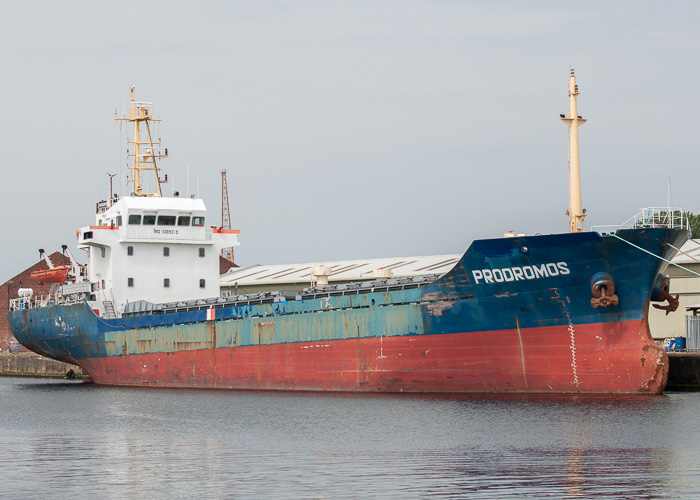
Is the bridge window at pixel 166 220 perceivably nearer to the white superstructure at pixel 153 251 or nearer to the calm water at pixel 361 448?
the white superstructure at pixel 153 251

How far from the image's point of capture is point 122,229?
36.6 metres

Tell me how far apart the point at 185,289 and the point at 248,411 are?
13.6m

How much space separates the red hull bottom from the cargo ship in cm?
4

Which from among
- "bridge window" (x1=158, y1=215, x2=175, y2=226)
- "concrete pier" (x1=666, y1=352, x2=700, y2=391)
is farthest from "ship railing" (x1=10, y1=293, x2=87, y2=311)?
"concrete pier" (x1=666, y1=352, x2=700, y2=391)

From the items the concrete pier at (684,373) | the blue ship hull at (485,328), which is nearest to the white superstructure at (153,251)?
the blue ship hull at (485,328)

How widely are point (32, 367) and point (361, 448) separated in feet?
124

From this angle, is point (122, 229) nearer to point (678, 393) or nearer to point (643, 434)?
point (678, 393)

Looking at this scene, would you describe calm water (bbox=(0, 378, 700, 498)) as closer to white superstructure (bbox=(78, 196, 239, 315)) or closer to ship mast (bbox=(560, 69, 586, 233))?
ship mast (bbox=(560, 69, 586, 233))

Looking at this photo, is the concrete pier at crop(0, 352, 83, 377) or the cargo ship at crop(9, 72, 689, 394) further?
the concrete pier at crop(0, 352, 83, 377)

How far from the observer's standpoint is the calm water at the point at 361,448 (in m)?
14.1

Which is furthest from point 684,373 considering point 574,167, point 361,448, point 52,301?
point 52,301

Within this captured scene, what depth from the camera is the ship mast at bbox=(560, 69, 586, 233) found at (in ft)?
85.9

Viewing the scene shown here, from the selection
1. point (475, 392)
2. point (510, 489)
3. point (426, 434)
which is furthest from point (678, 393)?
point (510, 489)

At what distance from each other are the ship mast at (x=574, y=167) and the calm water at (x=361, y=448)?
5.17 m
